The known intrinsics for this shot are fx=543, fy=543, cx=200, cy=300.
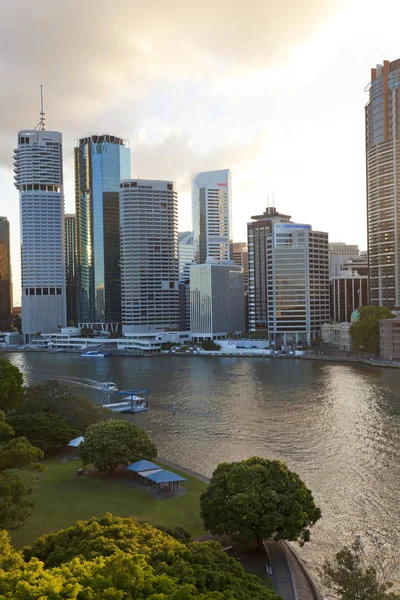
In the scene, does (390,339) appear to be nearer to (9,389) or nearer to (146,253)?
(9,389)

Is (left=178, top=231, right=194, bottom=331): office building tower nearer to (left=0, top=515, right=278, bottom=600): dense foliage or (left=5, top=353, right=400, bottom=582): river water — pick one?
(left=5, top=353, right=400, bottom=582): river water

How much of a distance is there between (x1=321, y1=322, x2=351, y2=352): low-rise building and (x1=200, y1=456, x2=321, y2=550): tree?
3148 inches

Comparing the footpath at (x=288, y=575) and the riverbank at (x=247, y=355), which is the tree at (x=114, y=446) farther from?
the riverbank at (x=247, y=355)

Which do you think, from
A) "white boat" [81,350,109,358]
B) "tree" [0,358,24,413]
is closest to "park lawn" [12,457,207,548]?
"tree" [0,358,24,413]

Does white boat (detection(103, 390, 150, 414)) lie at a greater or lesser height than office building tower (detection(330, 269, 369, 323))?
lesser

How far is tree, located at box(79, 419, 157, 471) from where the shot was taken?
2830 cm

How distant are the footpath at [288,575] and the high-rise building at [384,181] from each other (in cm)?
9803

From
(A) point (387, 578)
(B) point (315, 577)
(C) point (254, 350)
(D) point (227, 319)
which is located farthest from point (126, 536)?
(D) point (227, 319)

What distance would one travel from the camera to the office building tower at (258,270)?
5241 inches

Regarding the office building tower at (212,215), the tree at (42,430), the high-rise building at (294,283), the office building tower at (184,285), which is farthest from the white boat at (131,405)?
the office building tower at (212,215)

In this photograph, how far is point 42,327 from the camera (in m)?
154

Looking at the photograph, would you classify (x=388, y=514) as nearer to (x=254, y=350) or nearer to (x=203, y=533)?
(x=203, y=533)

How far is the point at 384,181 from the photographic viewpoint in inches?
4550

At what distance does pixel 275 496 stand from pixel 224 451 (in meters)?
14.4
